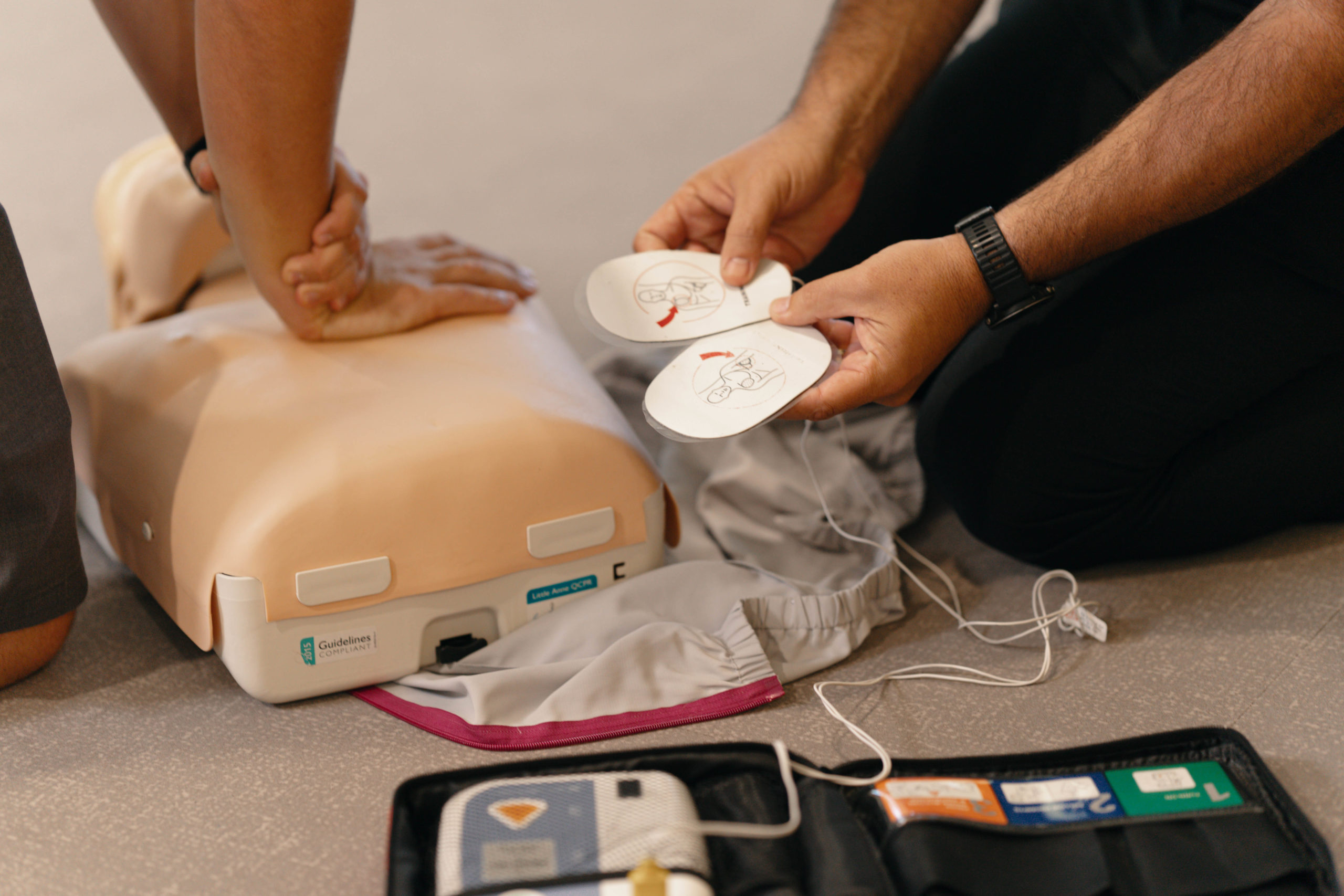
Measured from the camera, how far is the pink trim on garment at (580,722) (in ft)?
2.76

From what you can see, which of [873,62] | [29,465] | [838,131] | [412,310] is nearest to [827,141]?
[838,131]

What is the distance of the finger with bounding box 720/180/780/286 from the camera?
38.8 inches

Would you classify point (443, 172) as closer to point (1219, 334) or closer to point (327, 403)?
point (327, 403)

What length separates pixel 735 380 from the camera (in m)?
0.87

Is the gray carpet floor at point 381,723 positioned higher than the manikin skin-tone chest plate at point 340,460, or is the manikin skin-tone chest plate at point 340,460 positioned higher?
the manikin skin-tone chest plate at point 340,460

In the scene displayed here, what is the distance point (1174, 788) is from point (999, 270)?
0.43 m

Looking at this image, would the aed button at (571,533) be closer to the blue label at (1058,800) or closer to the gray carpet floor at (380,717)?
the gray carpet floor at (380,717)

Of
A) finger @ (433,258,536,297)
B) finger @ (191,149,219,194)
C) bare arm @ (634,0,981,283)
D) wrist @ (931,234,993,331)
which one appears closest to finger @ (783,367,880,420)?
wrist @ (931,234,993,331)

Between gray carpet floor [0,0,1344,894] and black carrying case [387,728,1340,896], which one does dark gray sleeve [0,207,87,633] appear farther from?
black carrying case [387,728,1340,896]

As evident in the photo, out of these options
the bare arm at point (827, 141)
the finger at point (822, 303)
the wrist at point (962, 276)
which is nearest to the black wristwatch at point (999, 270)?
the wrist at point (962, 276)

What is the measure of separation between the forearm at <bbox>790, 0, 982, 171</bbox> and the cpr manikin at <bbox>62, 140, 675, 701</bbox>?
0.40 metres

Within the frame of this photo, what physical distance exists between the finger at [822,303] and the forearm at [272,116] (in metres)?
0.45

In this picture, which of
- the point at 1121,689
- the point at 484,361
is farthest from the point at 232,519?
the point at 1121,689

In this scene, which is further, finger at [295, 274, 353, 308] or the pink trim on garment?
finger at [295, 274, 353, 308]
